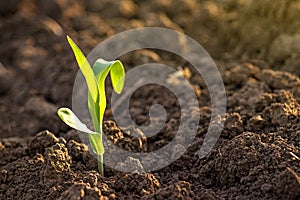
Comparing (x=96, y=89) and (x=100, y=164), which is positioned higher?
(x=96, y=89)

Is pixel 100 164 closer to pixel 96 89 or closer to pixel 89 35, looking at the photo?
pixel 96 89

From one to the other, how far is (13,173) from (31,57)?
105 centimetres

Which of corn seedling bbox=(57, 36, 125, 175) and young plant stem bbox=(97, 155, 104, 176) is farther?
young plant stem bbox=(97, 155, 104, 176)

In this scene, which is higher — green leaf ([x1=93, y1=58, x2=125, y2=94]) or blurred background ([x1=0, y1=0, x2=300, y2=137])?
green leaf ([x1=93, y1=58, x2=125, y2=94])

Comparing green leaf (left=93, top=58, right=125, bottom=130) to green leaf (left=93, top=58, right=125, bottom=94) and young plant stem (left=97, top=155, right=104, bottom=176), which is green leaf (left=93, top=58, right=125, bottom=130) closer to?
green leaf (left=93, top=58, right=125, bottom=94)

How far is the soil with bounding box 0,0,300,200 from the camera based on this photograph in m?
1.60

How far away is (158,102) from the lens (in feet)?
7.59

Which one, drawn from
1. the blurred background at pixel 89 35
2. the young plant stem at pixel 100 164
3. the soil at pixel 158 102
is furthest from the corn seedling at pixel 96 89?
the blurred background at pixel 89 35

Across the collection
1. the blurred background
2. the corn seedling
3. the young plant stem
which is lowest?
the blurred background

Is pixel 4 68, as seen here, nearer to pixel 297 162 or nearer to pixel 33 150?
pixel 33 150

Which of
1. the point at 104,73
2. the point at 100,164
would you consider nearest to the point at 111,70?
the point at 104,73

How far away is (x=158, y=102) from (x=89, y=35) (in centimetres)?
77

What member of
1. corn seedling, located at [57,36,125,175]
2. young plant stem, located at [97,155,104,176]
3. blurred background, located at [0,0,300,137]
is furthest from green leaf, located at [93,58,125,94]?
blurred background, located at [0,0,300,137]

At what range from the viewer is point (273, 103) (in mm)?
1984
